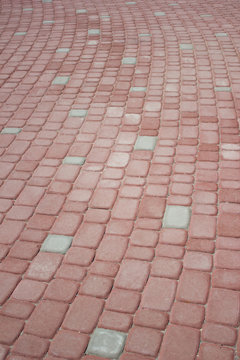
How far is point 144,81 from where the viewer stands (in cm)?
487

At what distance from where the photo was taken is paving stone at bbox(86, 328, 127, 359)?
1.98m

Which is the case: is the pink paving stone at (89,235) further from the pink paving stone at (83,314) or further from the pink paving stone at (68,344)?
the pink paving stone at (68,344)

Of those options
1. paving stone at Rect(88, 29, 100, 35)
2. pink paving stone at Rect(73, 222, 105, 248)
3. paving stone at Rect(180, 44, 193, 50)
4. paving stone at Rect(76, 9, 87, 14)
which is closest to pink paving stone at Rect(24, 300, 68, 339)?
pink paving stone at Rect(73, 222, 105, 248)

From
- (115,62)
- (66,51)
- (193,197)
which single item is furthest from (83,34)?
(193,197)

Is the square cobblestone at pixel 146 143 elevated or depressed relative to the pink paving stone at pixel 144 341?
elevated

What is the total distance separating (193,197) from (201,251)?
616 millimetres

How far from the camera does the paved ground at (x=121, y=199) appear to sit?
6.90 ft

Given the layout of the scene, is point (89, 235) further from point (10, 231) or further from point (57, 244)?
point (10, 231)

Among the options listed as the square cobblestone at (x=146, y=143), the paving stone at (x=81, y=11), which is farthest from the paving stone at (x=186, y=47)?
the paving stone at (x=81, y=11)

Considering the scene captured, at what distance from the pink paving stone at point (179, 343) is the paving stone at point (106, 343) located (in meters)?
0.26

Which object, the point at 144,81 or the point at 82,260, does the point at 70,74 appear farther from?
the point at 82,260

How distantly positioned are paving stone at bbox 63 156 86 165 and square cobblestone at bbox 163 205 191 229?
3.75 ft

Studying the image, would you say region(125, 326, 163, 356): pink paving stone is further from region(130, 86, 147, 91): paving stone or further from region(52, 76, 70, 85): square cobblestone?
region(52, 76, 70, 85): square cobblestone

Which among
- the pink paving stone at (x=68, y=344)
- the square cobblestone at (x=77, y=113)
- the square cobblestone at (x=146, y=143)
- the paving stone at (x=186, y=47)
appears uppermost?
the paving stone at (x=186, y=47)
